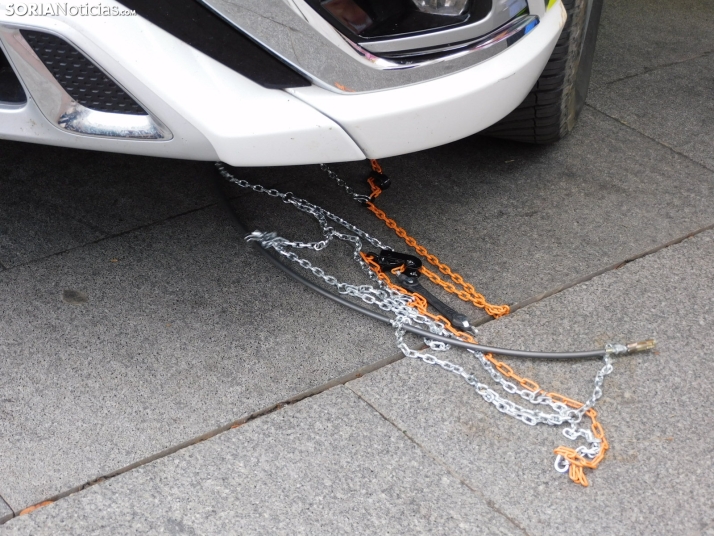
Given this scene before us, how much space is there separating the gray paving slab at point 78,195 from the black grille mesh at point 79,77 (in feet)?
3.06

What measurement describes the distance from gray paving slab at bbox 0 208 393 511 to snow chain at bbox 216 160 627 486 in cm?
10

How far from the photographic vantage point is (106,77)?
1.77 metres

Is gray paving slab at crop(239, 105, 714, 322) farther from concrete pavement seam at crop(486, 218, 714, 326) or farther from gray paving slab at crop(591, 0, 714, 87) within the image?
gray paving slab at crop(591, 0, 714, 87)

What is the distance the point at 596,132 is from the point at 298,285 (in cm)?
163

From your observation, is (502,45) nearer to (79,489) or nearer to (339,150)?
(339,150)

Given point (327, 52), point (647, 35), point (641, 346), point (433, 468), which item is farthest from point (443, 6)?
point (647, 35)

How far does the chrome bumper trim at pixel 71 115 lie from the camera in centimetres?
176

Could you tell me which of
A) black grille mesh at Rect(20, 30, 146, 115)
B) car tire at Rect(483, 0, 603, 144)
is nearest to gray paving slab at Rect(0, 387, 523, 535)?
black grille mesh at Rect(20, 30, 146, 115)

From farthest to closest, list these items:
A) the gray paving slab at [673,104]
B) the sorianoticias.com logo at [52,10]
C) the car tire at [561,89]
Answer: the gray paving slab at [673,104] → the car tire at [561,89] → the sorianoticias.com logo at [52,10]

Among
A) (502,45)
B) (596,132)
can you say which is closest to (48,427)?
(502,45)

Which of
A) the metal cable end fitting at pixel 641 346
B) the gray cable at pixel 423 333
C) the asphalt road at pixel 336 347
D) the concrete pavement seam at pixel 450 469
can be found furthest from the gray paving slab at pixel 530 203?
the concrete pavement seam at pixel 450 469

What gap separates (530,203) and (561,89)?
1.48 feet

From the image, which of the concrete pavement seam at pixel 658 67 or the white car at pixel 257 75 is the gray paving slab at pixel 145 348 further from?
the concrete pavement seam at pixel 658 67

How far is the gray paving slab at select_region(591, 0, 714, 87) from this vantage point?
4027 mm
